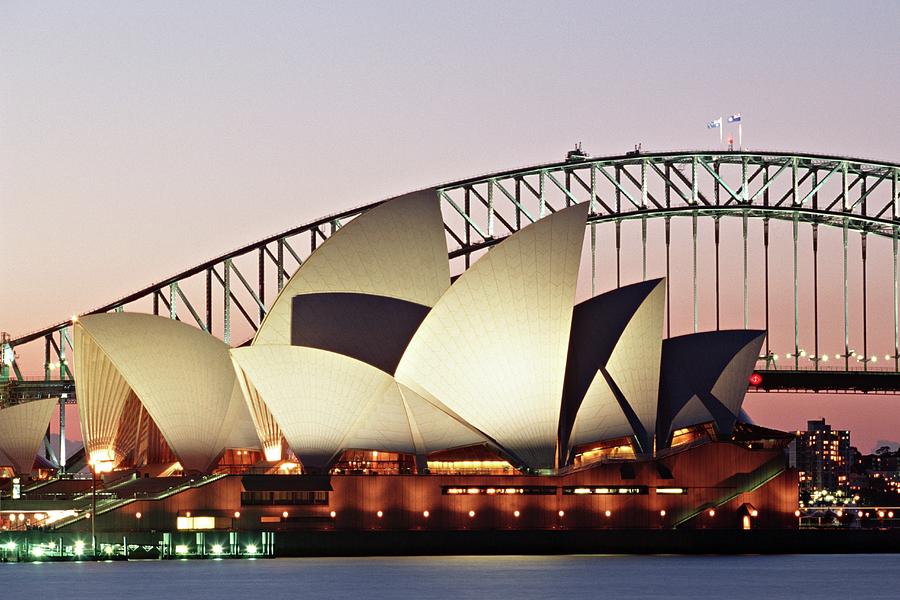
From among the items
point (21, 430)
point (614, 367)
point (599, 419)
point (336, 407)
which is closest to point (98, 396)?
point (21, 430)

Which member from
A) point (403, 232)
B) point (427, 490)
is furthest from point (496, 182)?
point (427, 490)

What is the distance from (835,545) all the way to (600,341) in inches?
585

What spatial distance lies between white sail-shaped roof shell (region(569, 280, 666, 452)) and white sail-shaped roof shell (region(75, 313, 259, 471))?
1667 cm

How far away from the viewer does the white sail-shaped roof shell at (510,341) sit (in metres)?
78.7

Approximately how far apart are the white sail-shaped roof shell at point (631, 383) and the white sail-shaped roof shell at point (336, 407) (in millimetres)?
4939

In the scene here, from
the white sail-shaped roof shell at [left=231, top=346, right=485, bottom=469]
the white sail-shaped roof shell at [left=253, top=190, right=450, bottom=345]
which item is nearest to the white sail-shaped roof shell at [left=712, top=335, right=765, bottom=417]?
the white sail-shaped roof shell at [left=231, top=346, right=485, bottom=469]

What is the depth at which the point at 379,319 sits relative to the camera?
83.4 m

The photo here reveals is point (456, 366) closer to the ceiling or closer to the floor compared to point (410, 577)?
closer to the ceiling

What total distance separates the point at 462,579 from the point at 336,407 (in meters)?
18.5

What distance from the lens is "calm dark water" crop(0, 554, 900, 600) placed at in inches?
2410

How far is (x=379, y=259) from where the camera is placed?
275 feet

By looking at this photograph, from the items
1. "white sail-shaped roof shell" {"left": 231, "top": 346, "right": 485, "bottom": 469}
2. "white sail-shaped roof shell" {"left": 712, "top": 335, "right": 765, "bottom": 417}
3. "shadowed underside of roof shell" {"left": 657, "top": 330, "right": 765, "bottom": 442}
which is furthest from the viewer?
"white sail-shaped roof shell" {"left": 712, "top": 335, "right": 765, "bottom": 417}

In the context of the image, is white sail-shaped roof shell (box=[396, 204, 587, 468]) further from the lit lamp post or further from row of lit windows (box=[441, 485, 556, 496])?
the lit lamp post

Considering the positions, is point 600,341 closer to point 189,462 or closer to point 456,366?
point 456,366
